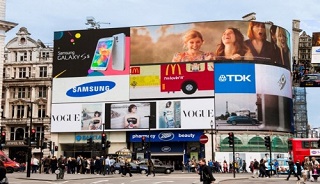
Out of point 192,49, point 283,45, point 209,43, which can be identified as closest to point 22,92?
point 192,49

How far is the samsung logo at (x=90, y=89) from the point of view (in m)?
74.4

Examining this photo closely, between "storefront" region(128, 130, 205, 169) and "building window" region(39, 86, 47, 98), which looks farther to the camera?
"building window" region(39, 86, 47, 98)

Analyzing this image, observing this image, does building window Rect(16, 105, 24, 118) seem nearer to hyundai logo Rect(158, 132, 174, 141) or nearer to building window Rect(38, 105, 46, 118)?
building window Rect(38, 105, 46, 118)

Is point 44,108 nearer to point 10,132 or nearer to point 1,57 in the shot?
point 10,132

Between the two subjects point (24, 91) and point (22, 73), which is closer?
point (24, 91)

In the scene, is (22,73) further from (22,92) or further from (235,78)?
(235,78)

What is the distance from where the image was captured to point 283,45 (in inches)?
Answer: 2960

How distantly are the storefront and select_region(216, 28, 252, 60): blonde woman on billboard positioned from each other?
12.0 metres

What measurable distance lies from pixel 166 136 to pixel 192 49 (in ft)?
44.7

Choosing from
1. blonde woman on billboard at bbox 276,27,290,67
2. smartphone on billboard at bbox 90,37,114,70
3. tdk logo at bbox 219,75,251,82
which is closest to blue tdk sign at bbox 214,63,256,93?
tdk logo at bbox 219,75,251,82

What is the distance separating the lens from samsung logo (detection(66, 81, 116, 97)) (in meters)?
74.4

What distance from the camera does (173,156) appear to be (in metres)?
71.1

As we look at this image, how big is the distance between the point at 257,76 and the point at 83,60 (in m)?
27.6

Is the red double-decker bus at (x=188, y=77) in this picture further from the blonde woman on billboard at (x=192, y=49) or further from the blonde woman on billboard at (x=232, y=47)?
the blonde woman on billboard at (x=232, y=47)
